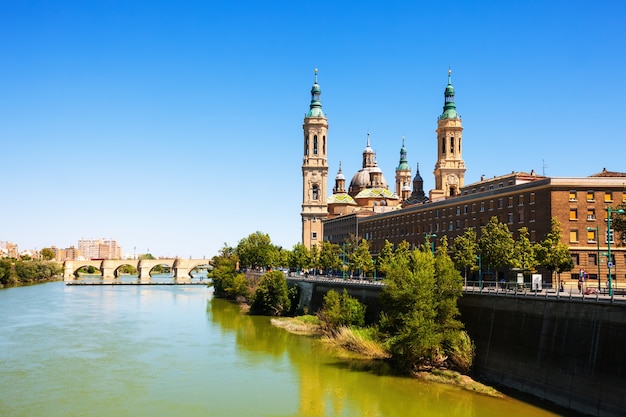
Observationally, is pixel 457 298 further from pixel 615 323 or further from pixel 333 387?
pixel 615 323

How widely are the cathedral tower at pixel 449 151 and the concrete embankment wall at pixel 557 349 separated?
83.8 meters

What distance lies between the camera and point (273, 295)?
8788cm

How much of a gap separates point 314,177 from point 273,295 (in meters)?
72.8

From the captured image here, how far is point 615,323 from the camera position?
32.8m

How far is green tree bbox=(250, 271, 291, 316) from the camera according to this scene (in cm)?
8638

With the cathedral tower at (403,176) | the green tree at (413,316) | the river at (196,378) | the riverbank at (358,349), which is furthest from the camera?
the cathedral tower at (403,176)

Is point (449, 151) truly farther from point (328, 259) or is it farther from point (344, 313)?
point (344, 313)

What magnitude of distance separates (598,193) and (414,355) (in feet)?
97.4

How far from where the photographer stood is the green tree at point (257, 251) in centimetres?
13362

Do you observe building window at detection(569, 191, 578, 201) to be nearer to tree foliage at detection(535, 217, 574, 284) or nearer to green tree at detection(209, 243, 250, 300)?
tree foliage at detection(535, 217, 574, 284)

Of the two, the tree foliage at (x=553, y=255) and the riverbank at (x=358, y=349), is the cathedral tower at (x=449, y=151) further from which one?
the tree foliage at (x=553, y=255)

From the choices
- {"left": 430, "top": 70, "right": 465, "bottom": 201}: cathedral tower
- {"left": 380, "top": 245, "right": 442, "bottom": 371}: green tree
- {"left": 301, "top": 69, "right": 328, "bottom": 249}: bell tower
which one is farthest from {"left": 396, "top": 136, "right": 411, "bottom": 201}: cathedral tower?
{"left": 380, "top": 245, "right": 442, "bottom": 371}: green tree

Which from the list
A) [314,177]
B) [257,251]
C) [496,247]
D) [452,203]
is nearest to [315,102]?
[314,177]

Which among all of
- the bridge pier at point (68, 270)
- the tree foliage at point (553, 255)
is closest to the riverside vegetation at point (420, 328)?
the tree foliage at point (553, 255)
